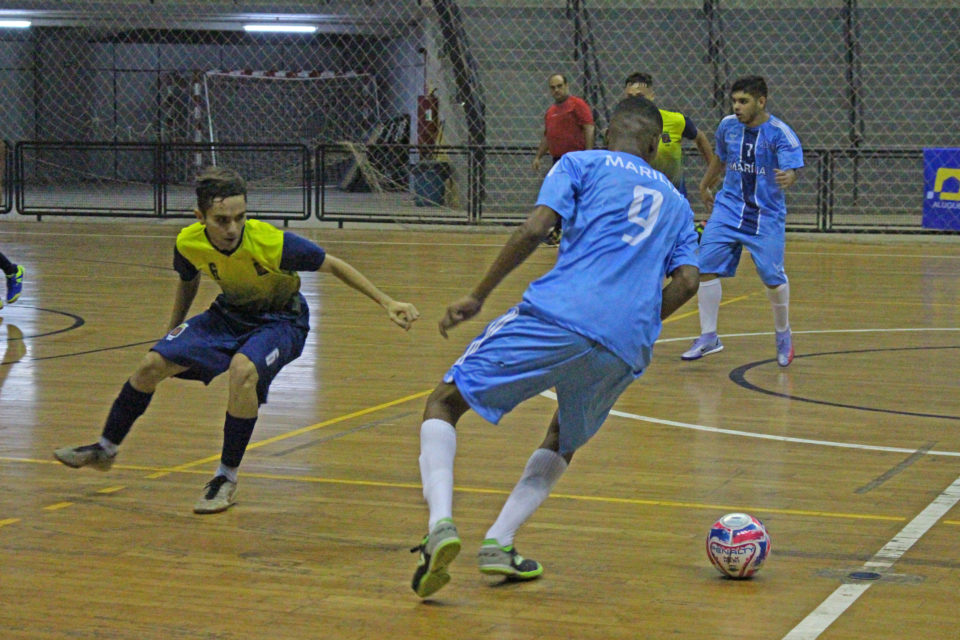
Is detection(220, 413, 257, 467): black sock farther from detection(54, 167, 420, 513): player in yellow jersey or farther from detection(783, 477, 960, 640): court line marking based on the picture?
detection(783, 477, 960, 640): court line marking

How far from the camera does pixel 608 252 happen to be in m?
4.01

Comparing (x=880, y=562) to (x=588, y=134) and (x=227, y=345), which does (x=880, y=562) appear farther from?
(x=588, y=134)

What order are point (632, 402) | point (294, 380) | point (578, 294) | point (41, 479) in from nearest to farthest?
point (578, 294) → point (41, 479) → point (632, 402) → point (294, 380)

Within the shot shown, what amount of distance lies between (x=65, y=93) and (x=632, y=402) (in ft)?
86.7

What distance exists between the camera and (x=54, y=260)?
49.6ft

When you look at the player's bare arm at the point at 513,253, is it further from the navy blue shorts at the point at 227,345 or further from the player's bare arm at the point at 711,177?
the player's bare arm at the point at 711,177

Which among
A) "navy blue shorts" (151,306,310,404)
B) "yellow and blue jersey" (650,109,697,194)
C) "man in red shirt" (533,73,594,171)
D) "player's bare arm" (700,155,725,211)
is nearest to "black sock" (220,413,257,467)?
"navy blue shorts" (151,306,310,404)

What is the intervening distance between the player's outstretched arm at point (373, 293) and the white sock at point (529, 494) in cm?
85

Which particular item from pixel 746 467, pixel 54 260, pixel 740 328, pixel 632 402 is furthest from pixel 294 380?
pixel 54 260

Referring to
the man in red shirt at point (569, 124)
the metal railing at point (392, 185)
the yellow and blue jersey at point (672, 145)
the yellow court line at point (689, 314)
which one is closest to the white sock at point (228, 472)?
the yellow court line at point (689, 314)

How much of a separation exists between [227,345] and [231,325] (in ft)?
0.36

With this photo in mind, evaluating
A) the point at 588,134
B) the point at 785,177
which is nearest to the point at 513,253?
the point at 785,177

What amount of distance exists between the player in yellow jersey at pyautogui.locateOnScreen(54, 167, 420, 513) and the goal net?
2523 centimetres

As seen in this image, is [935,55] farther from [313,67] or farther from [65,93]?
[65,93]
